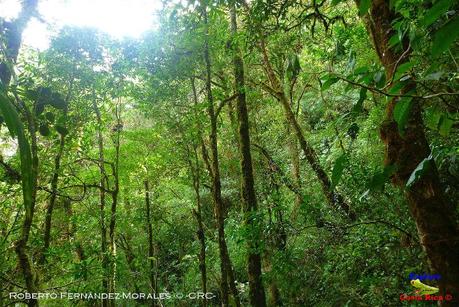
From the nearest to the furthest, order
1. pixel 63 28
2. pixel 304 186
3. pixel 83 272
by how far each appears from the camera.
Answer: pixel 83 272 → pixel 63 28 → pixel 304 186

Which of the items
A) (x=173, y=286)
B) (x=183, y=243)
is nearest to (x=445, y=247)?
(x=173, y=286)

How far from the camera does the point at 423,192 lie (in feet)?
6.08

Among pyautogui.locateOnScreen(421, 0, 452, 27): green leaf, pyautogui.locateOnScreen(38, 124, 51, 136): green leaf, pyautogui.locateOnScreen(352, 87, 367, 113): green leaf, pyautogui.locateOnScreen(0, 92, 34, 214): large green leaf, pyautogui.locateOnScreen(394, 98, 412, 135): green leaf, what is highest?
pyautogui.locateOnScreen(38, 124, 51, 136): green leaf

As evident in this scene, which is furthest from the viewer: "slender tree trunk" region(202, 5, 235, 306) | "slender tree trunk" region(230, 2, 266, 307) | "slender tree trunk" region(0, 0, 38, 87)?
"slender tree trunk" region(230, 2, 266, 307)

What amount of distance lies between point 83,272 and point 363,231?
3.40 metres

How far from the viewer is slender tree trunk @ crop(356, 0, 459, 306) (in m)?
1.78

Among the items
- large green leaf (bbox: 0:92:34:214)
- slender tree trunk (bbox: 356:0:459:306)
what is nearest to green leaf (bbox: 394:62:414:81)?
large green leaf (bbox: 0:92:34:214)

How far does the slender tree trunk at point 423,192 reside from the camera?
1779 mm

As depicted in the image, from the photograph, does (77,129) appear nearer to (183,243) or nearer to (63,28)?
(63,28)

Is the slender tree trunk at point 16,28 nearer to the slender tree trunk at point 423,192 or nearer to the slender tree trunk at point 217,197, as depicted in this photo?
the slender tree trunk at point 217,197

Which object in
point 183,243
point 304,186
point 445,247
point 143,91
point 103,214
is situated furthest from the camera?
point 183,243

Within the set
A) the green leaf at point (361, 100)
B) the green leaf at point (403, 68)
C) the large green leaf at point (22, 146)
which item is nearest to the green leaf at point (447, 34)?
the green leaf at point (403, 68)

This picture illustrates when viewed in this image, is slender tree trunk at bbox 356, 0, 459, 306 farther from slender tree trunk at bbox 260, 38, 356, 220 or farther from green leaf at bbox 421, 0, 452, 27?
slender tree trunk at bbox 260, 38, 356, 220

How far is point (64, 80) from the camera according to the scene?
185 inches
